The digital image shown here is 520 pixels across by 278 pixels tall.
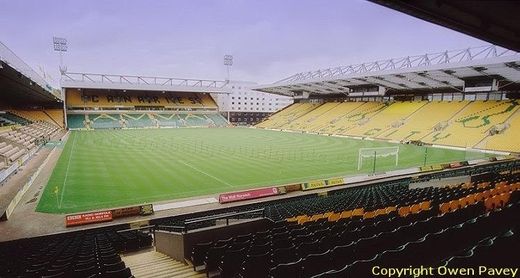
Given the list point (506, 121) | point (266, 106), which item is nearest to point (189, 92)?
point (266, 106)

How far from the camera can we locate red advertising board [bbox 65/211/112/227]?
41.5 ft

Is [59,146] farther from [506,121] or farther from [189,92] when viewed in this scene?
[506,121]

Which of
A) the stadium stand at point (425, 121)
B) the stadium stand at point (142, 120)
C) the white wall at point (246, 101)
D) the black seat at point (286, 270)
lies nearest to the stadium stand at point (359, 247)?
the black seat at point (286, 270)

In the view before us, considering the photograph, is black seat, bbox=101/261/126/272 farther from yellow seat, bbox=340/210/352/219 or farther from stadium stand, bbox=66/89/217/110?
stadium stand, bbox=66/89/217/110

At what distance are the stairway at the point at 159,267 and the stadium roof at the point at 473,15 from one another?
20.9ft

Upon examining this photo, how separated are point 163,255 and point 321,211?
5.64 m

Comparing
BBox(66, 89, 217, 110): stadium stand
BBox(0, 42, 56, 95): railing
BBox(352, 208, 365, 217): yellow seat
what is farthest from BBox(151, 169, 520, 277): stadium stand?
BBox(66, 89, 217, 110): stadium stand

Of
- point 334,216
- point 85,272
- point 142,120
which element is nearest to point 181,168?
point 334,216

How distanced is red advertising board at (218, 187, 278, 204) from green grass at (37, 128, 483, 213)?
6.84 feet

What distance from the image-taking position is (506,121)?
36.5 meters

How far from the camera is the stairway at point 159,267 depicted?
22.2ft

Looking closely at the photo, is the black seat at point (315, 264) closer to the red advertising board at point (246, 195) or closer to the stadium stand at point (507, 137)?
the red advertising board at point (246, 195)

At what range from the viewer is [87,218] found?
508 inches

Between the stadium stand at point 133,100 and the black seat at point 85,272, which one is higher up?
the stadium stand at point 133,100
